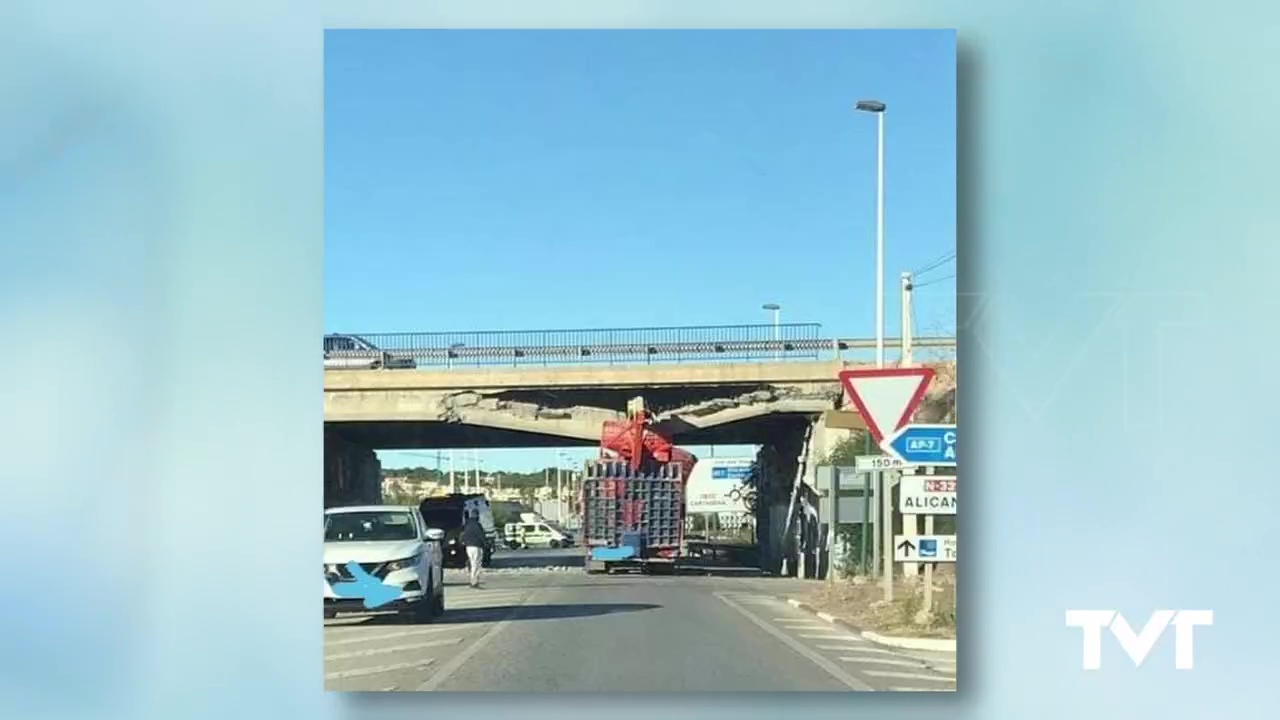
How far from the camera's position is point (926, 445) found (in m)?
3.64

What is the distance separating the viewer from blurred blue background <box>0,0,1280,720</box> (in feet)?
11.9

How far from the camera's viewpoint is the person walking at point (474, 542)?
3.81 meters

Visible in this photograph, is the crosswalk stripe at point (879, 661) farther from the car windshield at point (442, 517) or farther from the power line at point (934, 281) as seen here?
the car windshield at point (442, 517)

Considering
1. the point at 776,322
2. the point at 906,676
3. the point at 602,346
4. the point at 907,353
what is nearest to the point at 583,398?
the point at 602,346

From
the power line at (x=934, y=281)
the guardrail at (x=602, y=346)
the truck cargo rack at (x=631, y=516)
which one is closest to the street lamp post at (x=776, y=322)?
the guardrail at (x=602, y=346)

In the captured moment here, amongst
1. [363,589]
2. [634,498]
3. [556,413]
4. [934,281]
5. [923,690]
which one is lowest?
[923,690]

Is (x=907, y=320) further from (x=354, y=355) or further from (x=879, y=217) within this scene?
(x=354, y=355)

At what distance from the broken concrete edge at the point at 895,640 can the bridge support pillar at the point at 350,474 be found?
123 centimetres

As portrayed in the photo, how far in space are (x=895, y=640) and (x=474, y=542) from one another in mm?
1195

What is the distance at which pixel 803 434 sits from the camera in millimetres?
3771
